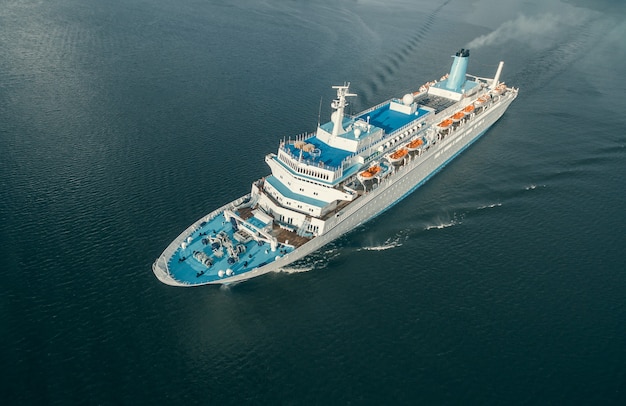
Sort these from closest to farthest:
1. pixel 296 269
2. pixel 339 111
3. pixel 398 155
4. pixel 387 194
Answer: pixel 296 269 < pixel 339 111 < pixel 387 194 < pixel 398 155

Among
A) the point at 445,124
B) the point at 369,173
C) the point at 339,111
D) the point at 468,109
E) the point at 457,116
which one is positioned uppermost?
the point at 339,111

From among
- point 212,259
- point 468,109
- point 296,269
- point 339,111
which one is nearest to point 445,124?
point 468,109

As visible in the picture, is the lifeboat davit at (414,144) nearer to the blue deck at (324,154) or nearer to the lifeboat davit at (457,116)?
the blue deck at (324,154)

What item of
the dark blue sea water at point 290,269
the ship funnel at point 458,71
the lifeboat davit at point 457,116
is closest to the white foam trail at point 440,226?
the dark blue sea water at point 290,269

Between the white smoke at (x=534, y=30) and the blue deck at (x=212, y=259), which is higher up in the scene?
the white smoke at (x=534, y=30)

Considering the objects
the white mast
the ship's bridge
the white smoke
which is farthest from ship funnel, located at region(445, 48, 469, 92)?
the white smoke

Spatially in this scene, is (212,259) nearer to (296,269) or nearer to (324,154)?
(296,269)

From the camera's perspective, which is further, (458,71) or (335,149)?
(458,71)
